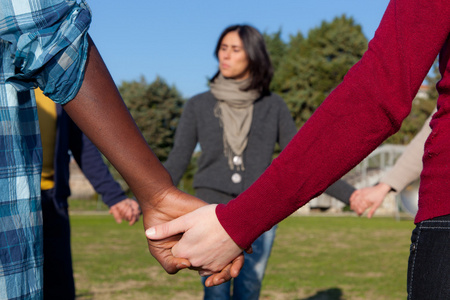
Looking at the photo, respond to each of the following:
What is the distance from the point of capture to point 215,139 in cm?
427

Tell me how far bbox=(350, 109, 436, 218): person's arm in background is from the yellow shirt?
2.04 m

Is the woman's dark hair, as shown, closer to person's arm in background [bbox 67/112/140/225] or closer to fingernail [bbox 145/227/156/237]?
person's arm in background [bbox 67/112/140/225]

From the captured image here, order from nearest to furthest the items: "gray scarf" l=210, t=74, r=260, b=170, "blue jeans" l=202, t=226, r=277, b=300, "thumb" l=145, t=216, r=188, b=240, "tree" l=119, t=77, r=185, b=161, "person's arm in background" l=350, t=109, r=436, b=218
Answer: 1. "thumb" l=145, t=216, r=188, b=240
2. "person's arm in background" l=350, t=109, r=436, b=218
3. "blue jeans" l=202, t=226, r=277, b=300
4. "gray scarf" l=210, t=74, r=260, b=170
5. "tree" l=119, t=77, r=185, b=161

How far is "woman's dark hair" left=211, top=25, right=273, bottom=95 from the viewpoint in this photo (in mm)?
4391

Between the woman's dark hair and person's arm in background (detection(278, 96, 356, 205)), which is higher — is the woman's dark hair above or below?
above

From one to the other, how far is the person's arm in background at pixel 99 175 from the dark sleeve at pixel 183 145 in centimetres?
43

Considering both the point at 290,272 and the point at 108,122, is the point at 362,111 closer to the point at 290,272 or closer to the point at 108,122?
the point at 108,122

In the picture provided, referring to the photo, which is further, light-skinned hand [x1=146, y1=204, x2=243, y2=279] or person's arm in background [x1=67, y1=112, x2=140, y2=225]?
person's arm in background [x1=67, y1=112, x2=140, y2=225]

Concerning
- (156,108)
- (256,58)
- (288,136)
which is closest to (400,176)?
(288,136)

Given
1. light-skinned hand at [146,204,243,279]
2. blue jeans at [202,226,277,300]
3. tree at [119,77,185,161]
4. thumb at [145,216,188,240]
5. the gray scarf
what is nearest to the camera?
light-skinned hand at [146,204,243,279]

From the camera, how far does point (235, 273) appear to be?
217 cm

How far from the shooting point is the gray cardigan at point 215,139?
4203 mm

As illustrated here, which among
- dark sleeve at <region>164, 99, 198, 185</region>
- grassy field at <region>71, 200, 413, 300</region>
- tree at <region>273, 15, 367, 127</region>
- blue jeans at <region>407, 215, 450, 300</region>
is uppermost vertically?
tree at <region>273, 15, 367, 127</region>

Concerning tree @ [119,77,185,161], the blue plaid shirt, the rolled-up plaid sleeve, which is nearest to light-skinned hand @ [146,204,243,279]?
the blue plaid shirt
